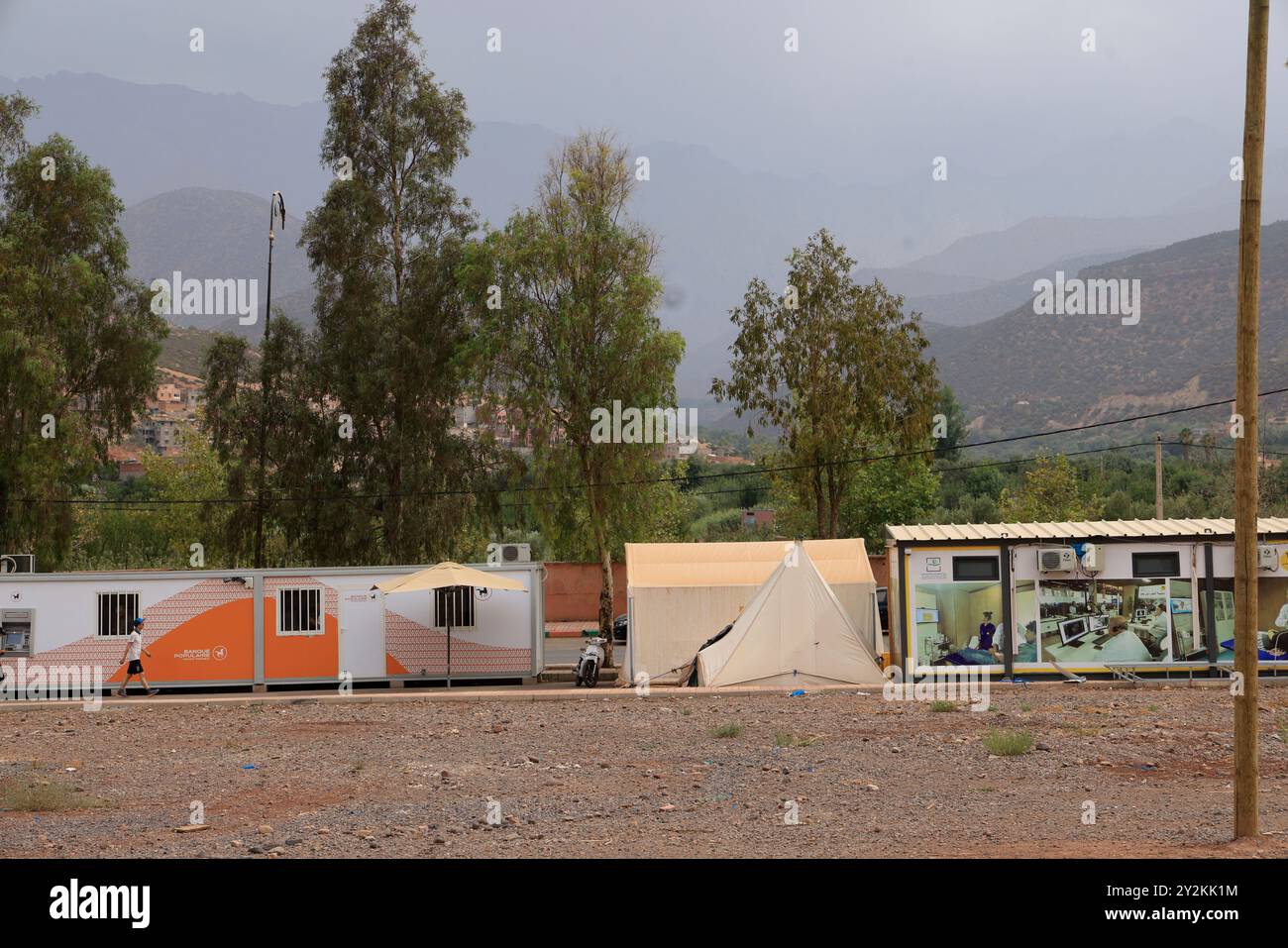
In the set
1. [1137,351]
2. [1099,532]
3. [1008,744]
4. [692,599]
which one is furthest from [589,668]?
[1137,351]

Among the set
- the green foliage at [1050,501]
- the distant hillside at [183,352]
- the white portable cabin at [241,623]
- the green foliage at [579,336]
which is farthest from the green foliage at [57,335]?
the distant hillside at [183,352]

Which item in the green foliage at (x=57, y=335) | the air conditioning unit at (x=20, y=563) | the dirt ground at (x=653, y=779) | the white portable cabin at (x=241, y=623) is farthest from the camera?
the green foliage at (x=57, y=335)

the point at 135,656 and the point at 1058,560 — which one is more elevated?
the point at 1058,560

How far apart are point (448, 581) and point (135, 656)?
6.20 metres

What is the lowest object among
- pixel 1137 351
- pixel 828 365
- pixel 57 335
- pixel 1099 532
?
pixel 1099 532

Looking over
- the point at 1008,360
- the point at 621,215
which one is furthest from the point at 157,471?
the point at 1008,360

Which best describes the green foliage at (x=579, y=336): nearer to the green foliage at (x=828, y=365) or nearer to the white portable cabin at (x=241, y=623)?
the green foliage at (x=828, y=365)

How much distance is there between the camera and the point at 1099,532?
2344 cm

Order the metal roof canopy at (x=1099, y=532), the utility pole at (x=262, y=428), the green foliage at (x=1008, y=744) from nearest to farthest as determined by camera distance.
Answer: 1. the green foliage at (x=1008, y=744)
2. the metal roof canopy at (x=1099, y=532)
3. the utility pole at (x=262, y=428)

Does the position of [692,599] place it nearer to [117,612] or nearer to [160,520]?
[117,612]

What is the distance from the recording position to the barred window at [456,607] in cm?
2527

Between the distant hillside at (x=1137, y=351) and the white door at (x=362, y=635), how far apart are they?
315ft

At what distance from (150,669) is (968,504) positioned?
194ft
